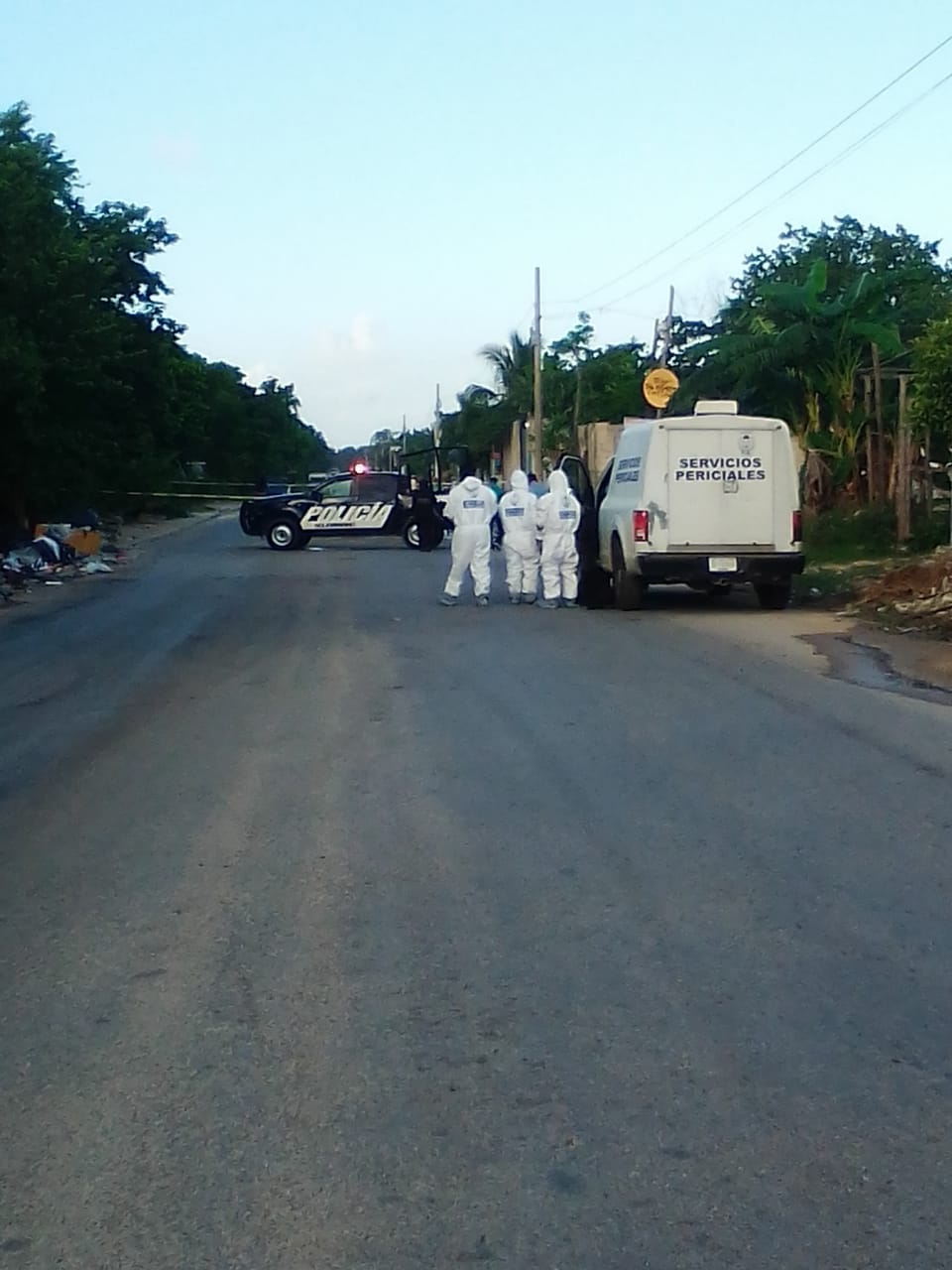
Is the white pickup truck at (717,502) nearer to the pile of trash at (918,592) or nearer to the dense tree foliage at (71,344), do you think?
the pile of trash at (918,592)

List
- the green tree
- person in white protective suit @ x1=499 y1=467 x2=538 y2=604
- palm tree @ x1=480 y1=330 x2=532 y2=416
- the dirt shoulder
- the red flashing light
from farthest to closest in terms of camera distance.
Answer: palm tree @ x1=480 y1=330 x2=532 y2=416
the dirt shoulder
the green tree
person in white protective suit @ x1=499 y1=467 x2=538 y2=604
the red flashing light

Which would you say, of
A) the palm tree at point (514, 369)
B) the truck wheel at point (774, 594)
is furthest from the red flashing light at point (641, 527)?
the palm tree at point (514, 369)

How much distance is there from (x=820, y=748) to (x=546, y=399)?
5430 centimetres

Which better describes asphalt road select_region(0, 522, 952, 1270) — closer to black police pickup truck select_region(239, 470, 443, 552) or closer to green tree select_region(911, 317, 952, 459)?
green tree select_region(911, 317, 952, 459)

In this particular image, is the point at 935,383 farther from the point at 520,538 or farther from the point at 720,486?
the point at 520,538

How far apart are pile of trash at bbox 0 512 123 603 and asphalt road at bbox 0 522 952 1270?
51.1 feet

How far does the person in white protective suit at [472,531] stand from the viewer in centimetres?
2038

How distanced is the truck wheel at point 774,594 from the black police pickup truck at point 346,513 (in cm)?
1784

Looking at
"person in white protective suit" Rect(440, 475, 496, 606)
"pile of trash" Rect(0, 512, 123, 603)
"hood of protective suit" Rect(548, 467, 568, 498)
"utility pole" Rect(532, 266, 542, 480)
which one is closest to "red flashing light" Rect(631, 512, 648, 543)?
"hood of protective suit" Rect(548, 467, 568, 498)

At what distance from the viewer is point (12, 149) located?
1368 inches

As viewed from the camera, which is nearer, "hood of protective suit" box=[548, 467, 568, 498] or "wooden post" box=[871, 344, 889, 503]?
"hood of protective suit" box=[548, 467, 568, 498]

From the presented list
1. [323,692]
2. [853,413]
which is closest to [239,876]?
[323,692]

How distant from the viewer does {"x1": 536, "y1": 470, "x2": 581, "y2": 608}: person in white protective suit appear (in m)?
20.4

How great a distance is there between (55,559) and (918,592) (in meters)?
18.3
